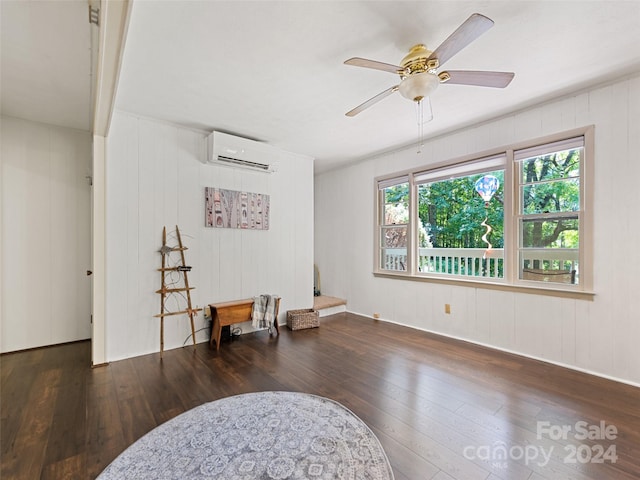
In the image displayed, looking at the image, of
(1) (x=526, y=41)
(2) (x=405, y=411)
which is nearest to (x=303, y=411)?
(2) (x=405, y=411)

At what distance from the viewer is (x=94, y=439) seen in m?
1.78

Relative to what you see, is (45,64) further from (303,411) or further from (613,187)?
(613,187)

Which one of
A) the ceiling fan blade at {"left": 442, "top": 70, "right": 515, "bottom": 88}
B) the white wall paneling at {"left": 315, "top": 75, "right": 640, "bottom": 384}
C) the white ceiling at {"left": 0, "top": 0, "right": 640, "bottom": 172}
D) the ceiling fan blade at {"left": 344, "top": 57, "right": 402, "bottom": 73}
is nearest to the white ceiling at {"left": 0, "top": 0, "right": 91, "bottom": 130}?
the white ceiling at {"left": 0, "top": 0, "right": 640, "bottom": 172}

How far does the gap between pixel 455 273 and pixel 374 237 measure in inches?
54.9

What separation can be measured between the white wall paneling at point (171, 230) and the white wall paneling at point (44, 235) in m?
1.01

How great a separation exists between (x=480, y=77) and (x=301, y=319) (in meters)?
3.43

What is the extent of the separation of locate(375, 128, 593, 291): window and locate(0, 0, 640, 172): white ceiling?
67 cm

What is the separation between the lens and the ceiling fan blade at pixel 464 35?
148 centimetres

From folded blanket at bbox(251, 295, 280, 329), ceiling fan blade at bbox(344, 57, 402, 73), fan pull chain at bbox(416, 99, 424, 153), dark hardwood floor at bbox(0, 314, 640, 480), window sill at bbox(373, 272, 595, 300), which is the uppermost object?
fan pull chain at bbox(416, 99, 424, 153)

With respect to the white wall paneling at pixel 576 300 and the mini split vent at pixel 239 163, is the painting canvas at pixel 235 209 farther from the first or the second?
the white wall paneling at pixel 576 300

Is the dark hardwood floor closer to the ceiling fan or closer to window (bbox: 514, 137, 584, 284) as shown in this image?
window (bbox: 514, 137, 584, 284)

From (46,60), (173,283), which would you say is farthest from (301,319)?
(46,60)

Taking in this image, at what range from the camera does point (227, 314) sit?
3.47 metres

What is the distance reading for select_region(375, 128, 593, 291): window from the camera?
2.92m
